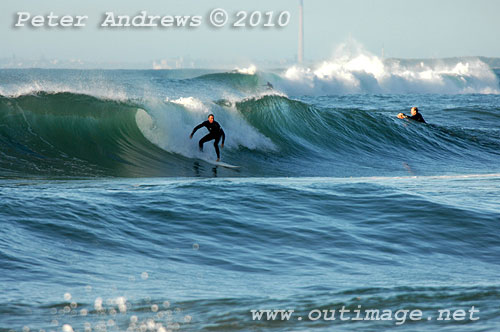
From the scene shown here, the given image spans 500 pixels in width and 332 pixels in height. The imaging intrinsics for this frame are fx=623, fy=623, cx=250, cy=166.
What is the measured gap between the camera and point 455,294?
5164mm

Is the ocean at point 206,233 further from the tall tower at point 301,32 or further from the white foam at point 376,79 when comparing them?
the tall tower at point 301,32

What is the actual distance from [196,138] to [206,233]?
8704mm

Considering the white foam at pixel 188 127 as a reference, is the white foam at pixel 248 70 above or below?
above

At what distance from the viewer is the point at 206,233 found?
23.8 feet

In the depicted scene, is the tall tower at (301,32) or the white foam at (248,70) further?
the tall tower at (301,32)

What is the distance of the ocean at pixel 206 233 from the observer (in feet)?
15.5

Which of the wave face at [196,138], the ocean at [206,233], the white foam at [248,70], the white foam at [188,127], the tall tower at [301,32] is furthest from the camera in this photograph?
the tall tower at [301,32]

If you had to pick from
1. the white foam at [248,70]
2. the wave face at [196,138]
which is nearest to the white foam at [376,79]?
the white foam at [248,70]

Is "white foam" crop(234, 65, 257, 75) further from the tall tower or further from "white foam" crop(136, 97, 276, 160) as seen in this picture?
the tall tower

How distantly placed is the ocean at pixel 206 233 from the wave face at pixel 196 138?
7cm

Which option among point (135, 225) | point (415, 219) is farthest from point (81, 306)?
point (415, 219)

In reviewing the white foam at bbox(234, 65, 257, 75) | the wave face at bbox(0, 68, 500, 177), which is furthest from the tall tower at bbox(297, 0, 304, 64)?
the wave face at bbox(0, 68, 500, 177)

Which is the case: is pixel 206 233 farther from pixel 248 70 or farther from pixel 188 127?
pixel 248 70

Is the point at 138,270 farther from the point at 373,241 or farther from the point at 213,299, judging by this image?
the point at 373,241
